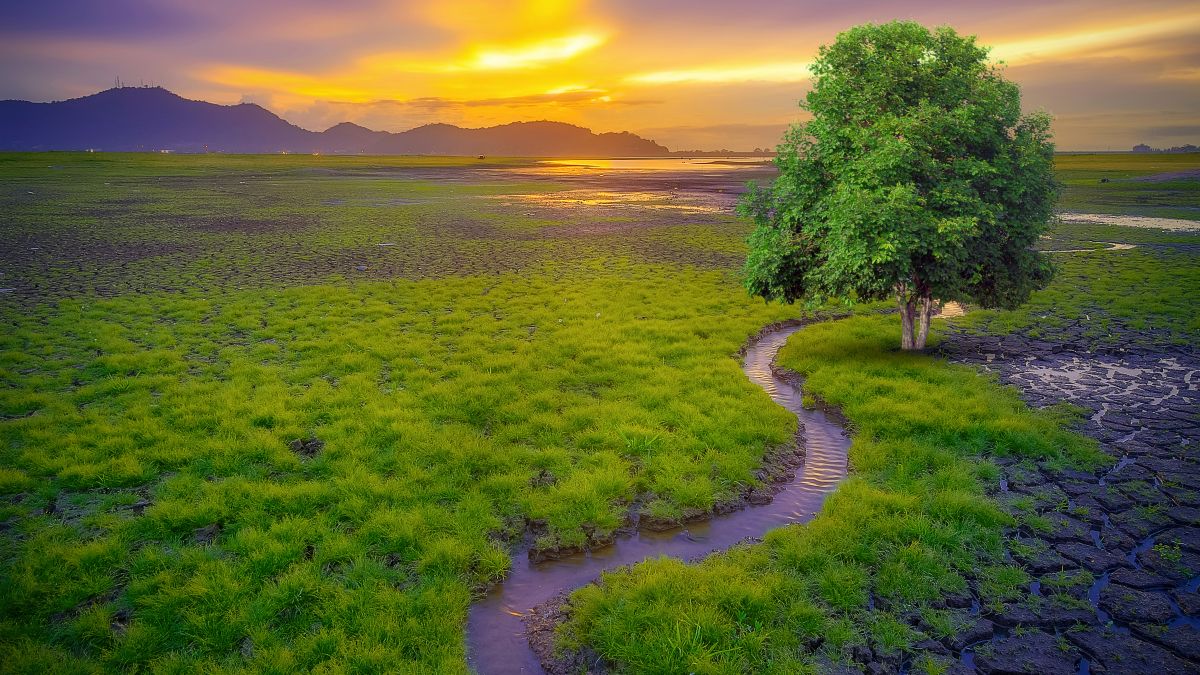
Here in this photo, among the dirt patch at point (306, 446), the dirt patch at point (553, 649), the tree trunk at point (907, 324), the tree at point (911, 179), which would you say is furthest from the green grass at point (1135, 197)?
the dirt patch at point (306, 446)

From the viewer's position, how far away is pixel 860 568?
1022 cm

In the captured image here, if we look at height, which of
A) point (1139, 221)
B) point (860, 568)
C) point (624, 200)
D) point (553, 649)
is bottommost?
point (553, 649)

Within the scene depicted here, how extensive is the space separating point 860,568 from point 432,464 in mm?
8941

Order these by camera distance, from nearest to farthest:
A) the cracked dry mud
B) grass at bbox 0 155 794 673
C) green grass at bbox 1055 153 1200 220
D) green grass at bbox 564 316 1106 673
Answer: the cracked dry mud
green grass at bbox 564 316 1106 673
grass at bbox 0 155 794 673
green grass at bbox 1055 153 1200 220

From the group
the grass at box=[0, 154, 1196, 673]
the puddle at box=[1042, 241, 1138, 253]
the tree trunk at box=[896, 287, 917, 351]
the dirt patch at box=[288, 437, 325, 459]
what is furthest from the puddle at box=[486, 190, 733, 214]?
the dirt patch at box=[288, 437, 325, 459]

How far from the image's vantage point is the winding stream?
8859mm

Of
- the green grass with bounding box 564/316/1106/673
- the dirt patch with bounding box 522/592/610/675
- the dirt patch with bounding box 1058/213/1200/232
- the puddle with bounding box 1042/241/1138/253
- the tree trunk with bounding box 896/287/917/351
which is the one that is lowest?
the dirt patch with bounding box 522/592/610/675

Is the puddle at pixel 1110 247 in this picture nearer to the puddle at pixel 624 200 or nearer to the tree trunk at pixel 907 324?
the tree trunk at pixel 907 324

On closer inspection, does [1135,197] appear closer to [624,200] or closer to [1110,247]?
[1110,247]

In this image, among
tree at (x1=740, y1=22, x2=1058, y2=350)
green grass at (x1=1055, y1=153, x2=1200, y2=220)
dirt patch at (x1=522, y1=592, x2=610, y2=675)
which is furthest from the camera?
green grass at (x1=1055, y1=153, x2=1200, y2=220)

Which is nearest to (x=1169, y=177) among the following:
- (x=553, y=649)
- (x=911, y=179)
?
(x=911, y=179)

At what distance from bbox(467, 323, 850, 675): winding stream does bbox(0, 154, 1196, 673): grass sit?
17.6 inches

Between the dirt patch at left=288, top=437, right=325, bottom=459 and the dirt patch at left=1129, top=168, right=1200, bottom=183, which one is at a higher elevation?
the dirt patch at left=1129, top=168, right=1200, bottom=183

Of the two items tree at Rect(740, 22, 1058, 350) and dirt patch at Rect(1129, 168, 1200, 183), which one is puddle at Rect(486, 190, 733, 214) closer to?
tree at Rect(740, 22, 1058, 350)
